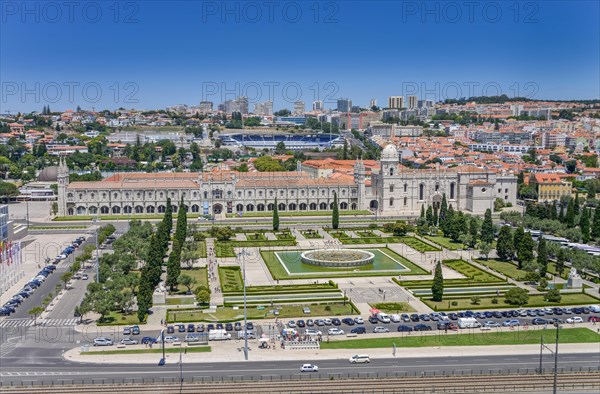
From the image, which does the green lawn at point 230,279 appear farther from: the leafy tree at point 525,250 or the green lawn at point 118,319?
the leafy tree at point 525,250

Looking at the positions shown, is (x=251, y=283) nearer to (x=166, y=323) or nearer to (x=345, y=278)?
(x=345, y=278)

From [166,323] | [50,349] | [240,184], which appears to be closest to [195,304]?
[166,323]

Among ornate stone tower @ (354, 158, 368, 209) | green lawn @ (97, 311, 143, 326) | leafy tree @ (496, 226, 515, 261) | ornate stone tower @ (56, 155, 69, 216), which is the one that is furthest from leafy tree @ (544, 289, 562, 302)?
ornate stone tower @ (56, 155, 69, 216)

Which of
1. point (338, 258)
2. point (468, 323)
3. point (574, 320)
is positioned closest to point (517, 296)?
point (574, 320)

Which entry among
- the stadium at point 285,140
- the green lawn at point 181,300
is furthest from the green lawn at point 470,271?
the stadium at point 285,140

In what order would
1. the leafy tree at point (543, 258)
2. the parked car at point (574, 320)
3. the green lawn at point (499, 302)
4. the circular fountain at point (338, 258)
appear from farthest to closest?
1. the circular fountain at point (338, 258)
2. the leafy tree at point (543, 258)
3. the green lawn at point (499, 302)
4. the parked car at point (574, 320)

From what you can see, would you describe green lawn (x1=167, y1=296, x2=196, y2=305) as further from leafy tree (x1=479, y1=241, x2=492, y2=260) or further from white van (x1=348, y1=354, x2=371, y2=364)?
leafy tree (x1=479, y1=241, x2=492, y2=260)
